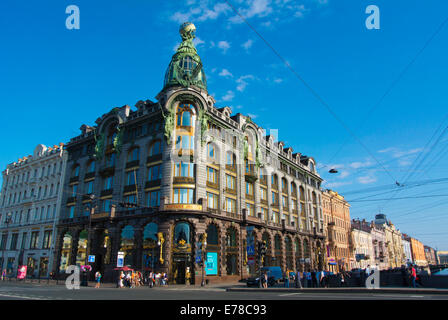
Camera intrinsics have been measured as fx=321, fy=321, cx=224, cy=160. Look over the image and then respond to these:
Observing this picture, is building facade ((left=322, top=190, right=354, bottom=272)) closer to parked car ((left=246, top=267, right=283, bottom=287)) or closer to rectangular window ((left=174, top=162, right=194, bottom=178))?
parked car ((left=246, top=267, right=283, bottom=287))

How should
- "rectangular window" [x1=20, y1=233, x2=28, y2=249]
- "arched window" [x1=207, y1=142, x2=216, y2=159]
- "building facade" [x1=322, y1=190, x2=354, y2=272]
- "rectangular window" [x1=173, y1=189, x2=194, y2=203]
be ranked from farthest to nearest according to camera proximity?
1. "building facade" [x1=322, y1=190, x2=354, y2=272]
2. "rectangular window" [x1=20, y1=233, x2=28, y2=249]
3. "arched window" [x1=207, y1=142, x2=216, y2=159]
4. "rectangular window" [x1=173, y1=189, x2=194, y2=203]

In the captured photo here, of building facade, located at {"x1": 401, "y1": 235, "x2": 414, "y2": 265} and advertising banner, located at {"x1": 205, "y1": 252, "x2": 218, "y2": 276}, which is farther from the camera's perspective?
building facade, located at {"x1": 401, "y1": 235, "x2": 414, "y2": 265}

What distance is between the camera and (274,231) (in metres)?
52.6

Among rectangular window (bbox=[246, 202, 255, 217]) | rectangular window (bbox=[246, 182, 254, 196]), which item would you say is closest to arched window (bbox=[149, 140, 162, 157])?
rectangular window (bbox=[246, 182, 254, 196])

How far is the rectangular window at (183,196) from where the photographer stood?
38.9 m

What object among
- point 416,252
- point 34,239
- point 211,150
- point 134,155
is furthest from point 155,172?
point 416,252

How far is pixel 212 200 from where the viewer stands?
42.0 metres

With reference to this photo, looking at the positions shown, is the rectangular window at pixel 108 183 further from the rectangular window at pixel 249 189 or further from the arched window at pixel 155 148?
the rectangular window at pixel 249 189

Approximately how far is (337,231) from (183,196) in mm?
51649

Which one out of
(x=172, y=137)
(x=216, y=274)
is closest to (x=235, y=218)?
(x=216, y=274)

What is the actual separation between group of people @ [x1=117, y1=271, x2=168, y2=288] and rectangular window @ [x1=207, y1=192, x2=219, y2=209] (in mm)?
10286

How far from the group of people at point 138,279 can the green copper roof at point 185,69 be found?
24.8 meters

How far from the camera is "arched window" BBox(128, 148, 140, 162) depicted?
149ft

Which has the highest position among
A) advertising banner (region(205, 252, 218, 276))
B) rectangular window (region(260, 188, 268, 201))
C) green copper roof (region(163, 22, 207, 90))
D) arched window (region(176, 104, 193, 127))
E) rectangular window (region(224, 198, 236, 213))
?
green copper roof (region(163, 22, 207, 90))
